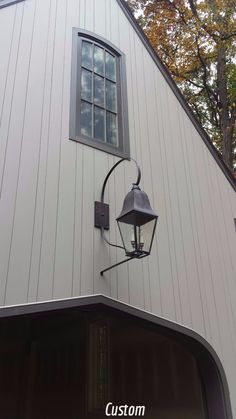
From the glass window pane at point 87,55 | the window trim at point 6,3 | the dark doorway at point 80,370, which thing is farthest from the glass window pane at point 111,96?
the dark doorway at point 80,370

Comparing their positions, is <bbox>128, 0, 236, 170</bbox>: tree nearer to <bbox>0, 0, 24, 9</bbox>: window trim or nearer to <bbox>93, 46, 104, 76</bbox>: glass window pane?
Result: <bbox>93, 46, 104, 76</bbox>: glass window pane

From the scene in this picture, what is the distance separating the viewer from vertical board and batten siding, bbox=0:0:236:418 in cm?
292

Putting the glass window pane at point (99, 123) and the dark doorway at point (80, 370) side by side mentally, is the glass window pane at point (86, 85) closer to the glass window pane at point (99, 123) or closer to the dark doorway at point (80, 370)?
the glass window pane at point (99, 123)

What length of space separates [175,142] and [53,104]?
167 centimetres

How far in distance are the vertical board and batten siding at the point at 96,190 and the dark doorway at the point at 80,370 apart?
76 centimetres

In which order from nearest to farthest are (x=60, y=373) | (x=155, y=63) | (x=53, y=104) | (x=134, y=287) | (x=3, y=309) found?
1. (x=3, y=309)
2. (x=134, y=287)
3. (x=53, y=104)
4. (x=60, y=373)
5. (x=155, y=63)

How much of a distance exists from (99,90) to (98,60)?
0.44m

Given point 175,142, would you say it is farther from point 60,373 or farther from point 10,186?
point 60,373

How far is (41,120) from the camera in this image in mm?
3443

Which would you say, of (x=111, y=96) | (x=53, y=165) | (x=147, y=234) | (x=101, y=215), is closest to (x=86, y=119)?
(x=111, y=96)

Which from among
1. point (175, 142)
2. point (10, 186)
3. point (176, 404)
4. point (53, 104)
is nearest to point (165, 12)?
point (175, 142)

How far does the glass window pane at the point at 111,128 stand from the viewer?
13.0 feet

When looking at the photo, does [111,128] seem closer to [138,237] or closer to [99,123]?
[99,123]

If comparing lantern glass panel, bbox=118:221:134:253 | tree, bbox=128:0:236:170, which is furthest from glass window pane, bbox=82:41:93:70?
tree, bbox=128:0:236:170
